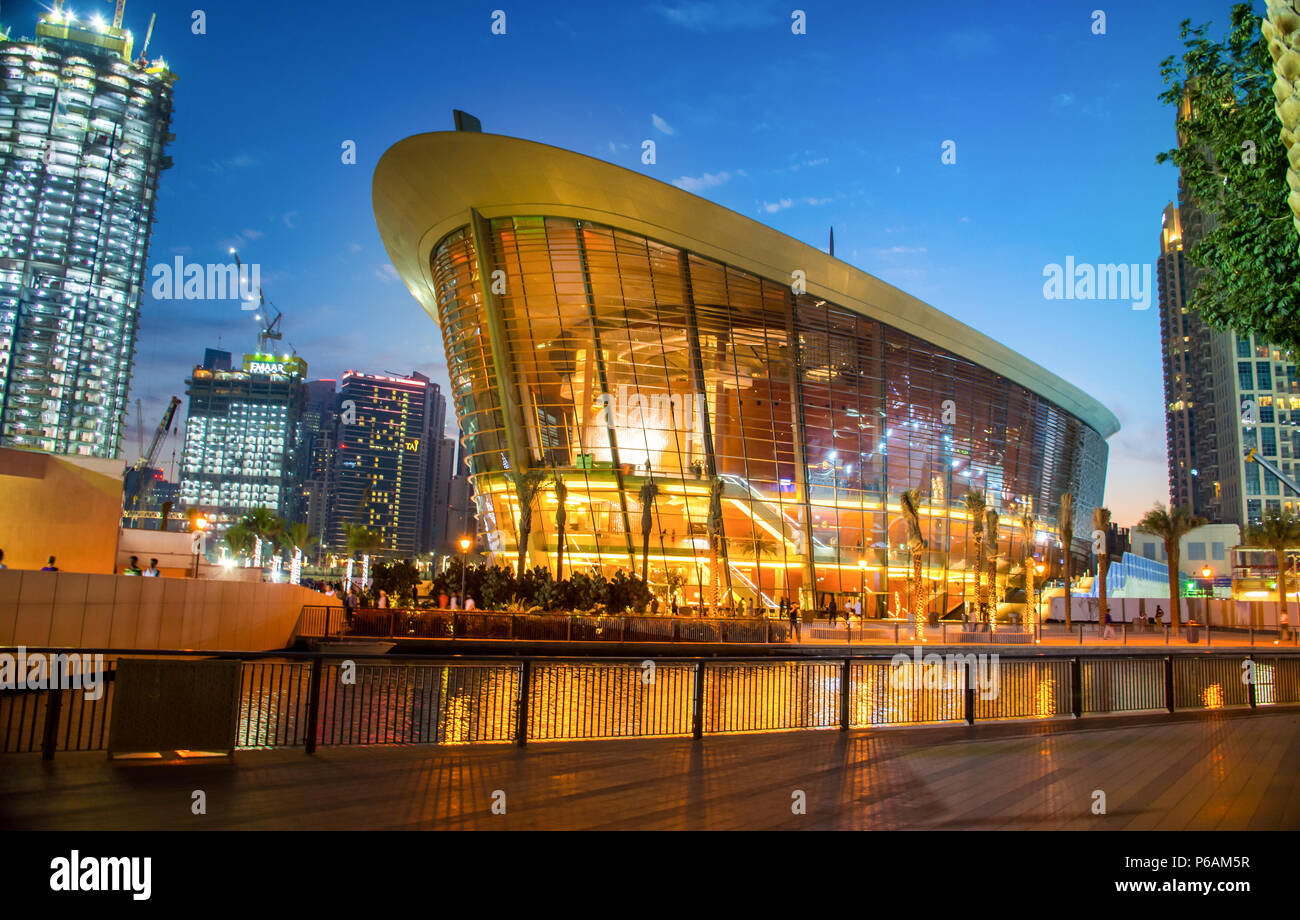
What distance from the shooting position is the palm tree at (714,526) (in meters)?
49.8

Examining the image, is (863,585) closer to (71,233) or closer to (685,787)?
(685,787)

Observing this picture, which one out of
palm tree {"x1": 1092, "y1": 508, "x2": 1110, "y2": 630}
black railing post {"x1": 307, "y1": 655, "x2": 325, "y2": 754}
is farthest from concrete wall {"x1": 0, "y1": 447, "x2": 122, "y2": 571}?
palm tree {"x1": 1092, "y1": 508, "x2": 1110, "y2": 630}

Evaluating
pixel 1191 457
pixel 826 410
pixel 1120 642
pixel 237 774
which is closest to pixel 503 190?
pixel 826 410

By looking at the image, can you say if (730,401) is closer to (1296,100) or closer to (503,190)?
(503,190)

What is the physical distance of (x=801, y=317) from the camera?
52344 millimetres

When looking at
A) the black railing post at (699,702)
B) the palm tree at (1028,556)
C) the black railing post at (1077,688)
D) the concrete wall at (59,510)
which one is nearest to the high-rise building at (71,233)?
the concrete wall at (59,510)

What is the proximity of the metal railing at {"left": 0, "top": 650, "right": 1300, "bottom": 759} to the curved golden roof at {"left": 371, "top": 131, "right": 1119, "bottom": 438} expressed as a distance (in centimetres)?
3531

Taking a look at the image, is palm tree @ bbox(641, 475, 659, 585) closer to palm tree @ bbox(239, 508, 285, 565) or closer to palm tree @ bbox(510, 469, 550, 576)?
palm tree @ bbox(510, 469, 550, 576)

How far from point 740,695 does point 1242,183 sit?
1113 cm

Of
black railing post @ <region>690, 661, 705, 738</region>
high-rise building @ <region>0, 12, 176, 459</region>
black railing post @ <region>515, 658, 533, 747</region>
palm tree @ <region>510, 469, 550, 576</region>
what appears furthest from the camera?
high-rise building @ <region>0, 12, 176, 459</region>

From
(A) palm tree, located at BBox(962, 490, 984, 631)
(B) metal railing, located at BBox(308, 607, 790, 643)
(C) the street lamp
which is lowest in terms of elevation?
(B) metal railing, located at BBox(308, 607, 790, 643)

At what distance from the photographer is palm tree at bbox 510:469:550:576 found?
47.2 metres
